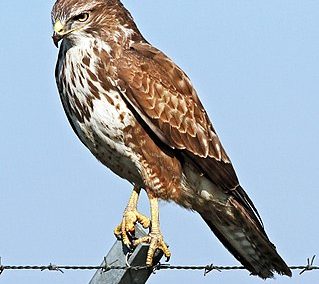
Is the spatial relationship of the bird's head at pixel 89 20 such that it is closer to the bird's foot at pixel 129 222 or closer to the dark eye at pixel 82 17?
the dark eye at pixel 82 17

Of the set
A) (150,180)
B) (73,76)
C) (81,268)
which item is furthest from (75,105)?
(81,268)

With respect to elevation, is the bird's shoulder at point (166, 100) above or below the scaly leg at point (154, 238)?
above

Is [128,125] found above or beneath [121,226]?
above

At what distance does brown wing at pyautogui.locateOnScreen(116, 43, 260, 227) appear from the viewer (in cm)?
677

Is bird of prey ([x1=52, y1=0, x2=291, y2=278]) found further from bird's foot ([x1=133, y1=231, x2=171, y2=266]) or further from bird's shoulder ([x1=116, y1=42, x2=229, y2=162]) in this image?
bird's foot ([x1=133, y1=231, x2=171, y2=266])

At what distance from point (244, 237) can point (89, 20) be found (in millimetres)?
1992

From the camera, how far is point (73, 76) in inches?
269

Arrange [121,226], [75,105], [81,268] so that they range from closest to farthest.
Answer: [81,268], [121,226], [75,105]

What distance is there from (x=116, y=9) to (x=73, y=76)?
69cm

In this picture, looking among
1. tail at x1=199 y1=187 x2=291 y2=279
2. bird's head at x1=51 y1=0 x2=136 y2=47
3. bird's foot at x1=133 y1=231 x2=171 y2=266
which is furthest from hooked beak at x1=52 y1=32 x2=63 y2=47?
tail at x1=199 y1=187 x2=291 y2=279

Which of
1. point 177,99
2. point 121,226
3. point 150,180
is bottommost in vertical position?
point 121,226

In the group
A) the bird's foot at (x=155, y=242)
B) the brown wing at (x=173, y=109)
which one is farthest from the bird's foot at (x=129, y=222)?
the brown wing at (x=173, y=109)

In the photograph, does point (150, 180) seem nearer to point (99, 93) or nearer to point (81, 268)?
point (99, 93)

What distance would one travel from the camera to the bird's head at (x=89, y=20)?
6.65 m
